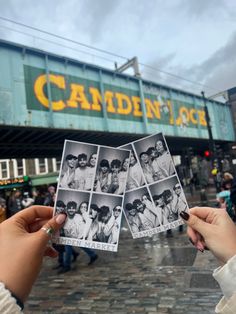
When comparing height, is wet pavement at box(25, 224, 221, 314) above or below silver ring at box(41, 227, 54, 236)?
below

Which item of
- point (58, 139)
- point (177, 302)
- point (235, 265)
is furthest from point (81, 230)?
point (58, 139)

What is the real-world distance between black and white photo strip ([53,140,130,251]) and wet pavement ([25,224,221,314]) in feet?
10.1

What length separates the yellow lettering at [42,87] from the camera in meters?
12.9

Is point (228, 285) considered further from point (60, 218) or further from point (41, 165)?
point (41, 165)

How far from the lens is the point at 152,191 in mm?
1960

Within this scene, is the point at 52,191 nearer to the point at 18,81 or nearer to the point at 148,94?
the point at 18,81

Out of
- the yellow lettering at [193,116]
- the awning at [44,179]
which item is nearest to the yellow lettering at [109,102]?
the yellow lettering at [193,116]

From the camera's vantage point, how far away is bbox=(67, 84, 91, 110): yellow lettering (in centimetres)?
1417

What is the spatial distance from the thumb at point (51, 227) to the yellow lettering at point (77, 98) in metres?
12.7

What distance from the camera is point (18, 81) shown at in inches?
484

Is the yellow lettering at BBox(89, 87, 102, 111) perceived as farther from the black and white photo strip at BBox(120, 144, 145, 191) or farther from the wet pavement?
the black and white photo strip at BBox(120, 144, 145, 191)

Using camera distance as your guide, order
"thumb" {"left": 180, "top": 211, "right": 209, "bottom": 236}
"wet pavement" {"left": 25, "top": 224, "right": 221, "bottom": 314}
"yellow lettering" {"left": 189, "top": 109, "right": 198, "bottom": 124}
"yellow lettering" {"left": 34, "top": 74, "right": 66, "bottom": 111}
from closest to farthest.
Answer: "thumb" {"left": 180, "top": 211, "right": 209, "bottom": 236}, "wet pavement" {"left": 25, "top": 224, "right": 221, "bottom": 314}, "yellow lettering" {"left": 34, "top": 74, "right": 66, "bottom": 111}, "yellow lettering" {"left": 189, "top": 109, "right": 198, "bottom": 124}

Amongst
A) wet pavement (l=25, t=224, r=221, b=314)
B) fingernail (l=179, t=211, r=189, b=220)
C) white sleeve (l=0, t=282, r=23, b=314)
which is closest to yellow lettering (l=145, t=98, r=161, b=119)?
wet pavement (l=25, t=224, r=221, b=314)

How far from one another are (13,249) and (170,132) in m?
19.1
